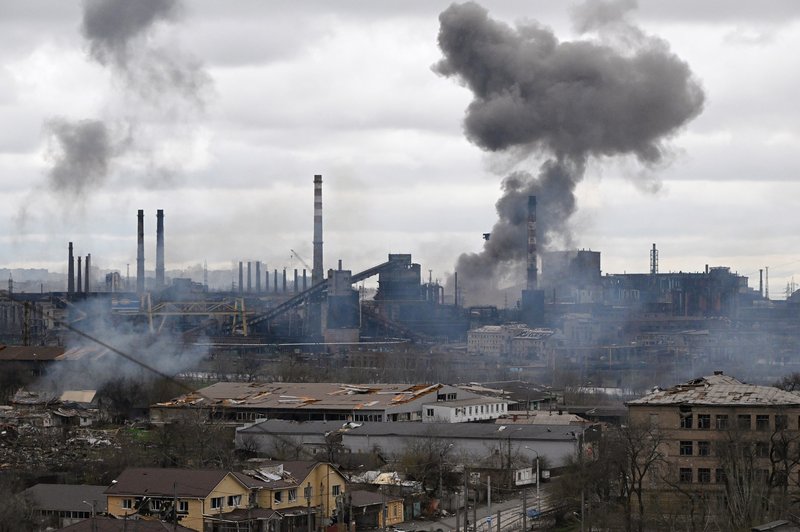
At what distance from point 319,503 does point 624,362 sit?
47.6 metres

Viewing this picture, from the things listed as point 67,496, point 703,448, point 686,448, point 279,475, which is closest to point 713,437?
point 703,448

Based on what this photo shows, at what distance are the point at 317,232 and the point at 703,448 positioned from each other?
51.7 m

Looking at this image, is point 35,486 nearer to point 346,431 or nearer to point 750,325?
point 346,431

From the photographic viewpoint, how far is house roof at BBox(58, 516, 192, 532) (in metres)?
19.3

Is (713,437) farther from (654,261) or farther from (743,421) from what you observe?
(654,261)

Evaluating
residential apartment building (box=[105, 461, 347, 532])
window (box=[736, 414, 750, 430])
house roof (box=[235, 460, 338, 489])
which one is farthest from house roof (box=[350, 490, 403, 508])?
window (box=[736, 414, 750, 430])

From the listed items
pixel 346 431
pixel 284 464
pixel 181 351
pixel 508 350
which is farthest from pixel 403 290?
pixel 284 464

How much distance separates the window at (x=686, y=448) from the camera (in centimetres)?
2588

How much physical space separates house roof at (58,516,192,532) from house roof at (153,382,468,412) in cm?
1856

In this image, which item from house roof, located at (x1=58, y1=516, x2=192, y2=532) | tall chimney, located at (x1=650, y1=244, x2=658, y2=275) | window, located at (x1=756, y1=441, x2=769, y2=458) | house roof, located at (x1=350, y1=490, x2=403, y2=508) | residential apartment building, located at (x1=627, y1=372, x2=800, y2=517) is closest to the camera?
house roof, located at (x1=58, y1=516, x2=192, y2=532)

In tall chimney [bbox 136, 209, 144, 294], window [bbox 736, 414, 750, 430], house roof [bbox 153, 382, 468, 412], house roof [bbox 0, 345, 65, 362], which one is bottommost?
house roof [bbox 153, 382, 468, 412]

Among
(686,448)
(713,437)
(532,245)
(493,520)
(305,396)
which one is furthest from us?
(532,245)

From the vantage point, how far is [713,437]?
25781 millimetres

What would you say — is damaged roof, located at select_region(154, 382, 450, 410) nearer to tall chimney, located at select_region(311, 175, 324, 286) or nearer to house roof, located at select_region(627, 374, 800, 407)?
house roof, located at select_region(627, 374, 800, 407)
